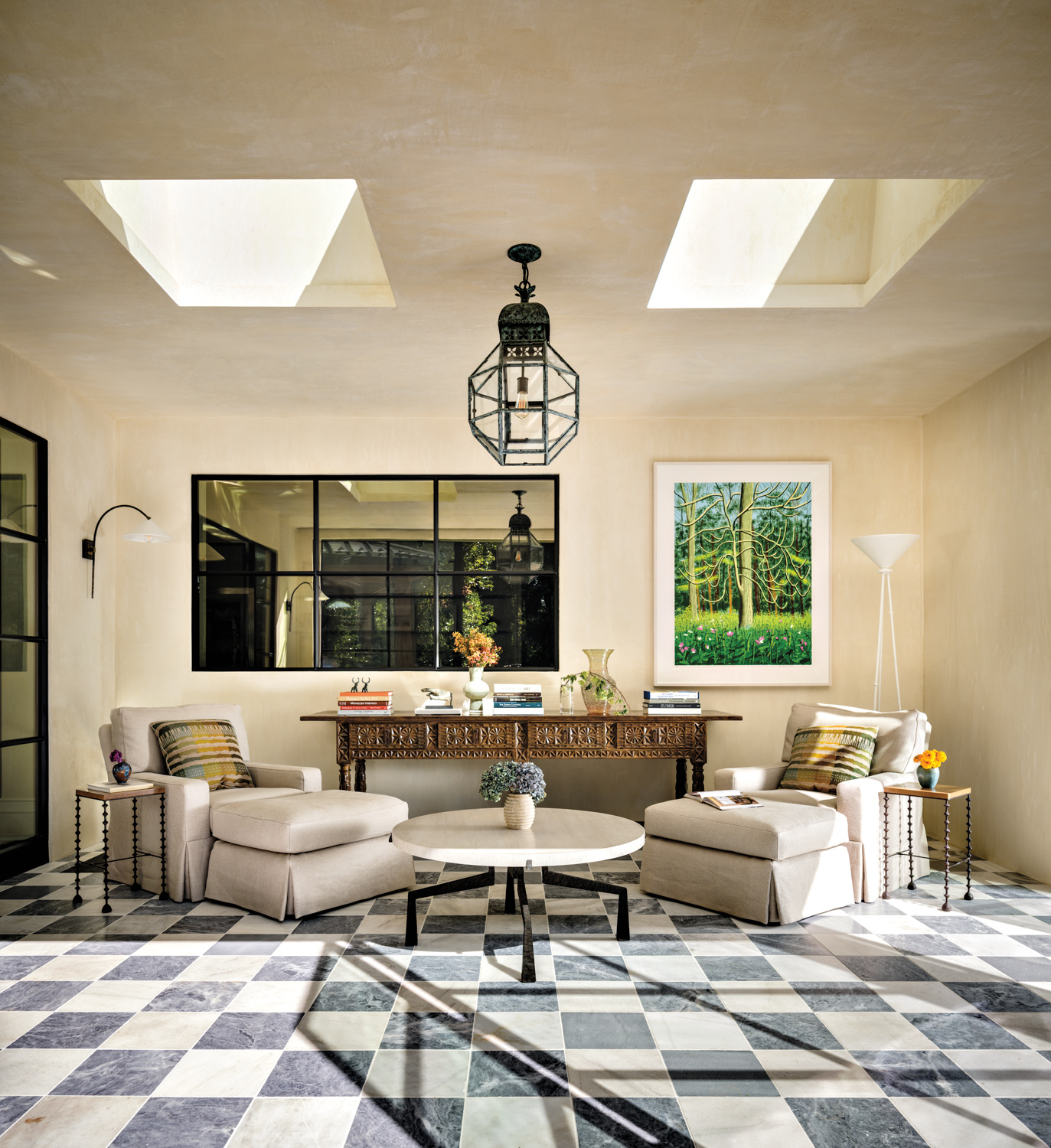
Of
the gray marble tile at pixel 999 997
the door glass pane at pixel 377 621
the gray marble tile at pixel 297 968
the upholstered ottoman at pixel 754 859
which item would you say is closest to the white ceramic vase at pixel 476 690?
the door glass pane at pixel 377 621

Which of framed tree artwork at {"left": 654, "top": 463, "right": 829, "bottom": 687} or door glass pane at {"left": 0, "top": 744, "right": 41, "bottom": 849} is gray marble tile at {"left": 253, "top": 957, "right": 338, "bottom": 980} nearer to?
door glass pane at {"left": 0, "top": 744, "right": 41, "bottom": 849}

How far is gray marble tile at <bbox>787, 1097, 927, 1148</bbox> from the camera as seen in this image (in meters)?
2.18

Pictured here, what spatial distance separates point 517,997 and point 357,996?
0.56m

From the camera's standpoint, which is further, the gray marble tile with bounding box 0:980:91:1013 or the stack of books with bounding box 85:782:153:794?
the stack of books with bounding box 85:782:153:794

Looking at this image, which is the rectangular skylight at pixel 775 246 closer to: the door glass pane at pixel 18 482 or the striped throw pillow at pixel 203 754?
the striped throw pillow at pixel 203 754

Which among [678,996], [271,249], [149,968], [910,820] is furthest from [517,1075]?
[271,249]

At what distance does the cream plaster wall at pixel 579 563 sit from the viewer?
6.07 metres

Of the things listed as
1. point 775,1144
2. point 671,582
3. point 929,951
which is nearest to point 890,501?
point 671,582

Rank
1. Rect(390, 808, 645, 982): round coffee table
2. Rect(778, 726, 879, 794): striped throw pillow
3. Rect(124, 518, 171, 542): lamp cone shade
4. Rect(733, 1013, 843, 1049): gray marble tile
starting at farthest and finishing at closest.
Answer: Rect(124, 518, 171, 542): lamp cone shade < Rect(778, 726, 879, 794): striped throw pillow < Rect(390, 808, 645, 982): round coffee table < Rect(733, 1013, 843, 1049): gray marble tile

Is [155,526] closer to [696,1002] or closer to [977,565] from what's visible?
[696,1002]

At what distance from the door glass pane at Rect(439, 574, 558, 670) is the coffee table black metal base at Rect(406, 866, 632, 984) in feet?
7.03

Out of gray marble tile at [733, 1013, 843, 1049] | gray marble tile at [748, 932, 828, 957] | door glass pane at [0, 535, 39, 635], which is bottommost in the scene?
gray marble tile at [748, 932, 828, 957]

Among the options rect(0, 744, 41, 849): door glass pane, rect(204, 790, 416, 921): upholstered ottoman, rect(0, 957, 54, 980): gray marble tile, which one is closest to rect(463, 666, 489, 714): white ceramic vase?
rect(204, 790, 416, 921): upholstered ottoman

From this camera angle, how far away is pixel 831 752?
476 cm
